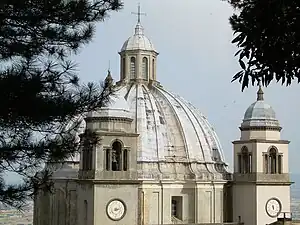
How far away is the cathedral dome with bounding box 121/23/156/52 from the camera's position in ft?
116

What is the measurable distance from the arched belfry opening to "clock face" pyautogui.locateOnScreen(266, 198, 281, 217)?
717 centimetres

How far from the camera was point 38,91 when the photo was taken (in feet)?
39.9

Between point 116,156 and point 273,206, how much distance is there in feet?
25.3

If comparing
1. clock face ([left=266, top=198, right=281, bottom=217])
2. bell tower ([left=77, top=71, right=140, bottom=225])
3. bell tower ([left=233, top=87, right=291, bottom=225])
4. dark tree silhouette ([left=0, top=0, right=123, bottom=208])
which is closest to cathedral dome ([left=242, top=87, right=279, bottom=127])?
bell tower ([left=233, top=87, right=291, bottom=225])

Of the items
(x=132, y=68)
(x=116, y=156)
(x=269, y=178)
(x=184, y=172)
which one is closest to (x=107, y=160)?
(x=116, y=156)

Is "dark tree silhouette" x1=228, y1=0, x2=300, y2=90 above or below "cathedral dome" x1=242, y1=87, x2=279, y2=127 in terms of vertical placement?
below

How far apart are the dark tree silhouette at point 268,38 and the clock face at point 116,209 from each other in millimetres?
18247

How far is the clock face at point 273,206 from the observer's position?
3219 cm

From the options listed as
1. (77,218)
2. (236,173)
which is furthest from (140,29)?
(77,218)

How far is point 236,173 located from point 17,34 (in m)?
22.3

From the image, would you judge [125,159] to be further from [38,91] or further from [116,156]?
[38,91]

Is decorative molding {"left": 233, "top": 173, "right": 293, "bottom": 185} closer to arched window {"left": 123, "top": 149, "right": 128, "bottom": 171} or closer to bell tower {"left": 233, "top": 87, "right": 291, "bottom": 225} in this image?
bell tower {"left": 233, "top": 87, "right": 291, "bottom": 225}

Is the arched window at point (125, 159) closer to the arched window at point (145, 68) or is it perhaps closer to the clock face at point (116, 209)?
the clock face at point (116, 209)

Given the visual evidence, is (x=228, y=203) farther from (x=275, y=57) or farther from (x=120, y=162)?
(x=275, y=57)
